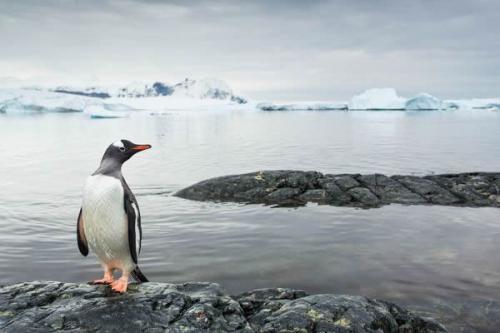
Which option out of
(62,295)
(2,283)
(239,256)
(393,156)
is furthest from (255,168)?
(62,295)

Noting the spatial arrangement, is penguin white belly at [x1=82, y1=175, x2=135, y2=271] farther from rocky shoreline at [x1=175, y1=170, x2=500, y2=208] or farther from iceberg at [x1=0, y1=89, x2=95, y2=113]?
iceberg at [x1=0, y1=89, x2=95, y2=113]

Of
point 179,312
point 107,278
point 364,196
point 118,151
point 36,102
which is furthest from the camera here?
point 36,102

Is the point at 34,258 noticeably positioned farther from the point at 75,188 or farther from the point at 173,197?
the point at 75,188

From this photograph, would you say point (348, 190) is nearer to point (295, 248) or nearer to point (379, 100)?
point (295, 248)

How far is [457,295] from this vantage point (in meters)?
7.22

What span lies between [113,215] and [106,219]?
10 cm

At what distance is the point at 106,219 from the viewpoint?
5391 mm

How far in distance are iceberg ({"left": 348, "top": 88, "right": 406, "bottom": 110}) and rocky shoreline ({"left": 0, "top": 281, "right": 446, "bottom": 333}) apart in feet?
380

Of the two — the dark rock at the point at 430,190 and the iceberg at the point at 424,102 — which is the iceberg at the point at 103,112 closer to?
the dark rock at the point at 430,190

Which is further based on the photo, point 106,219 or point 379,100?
point 379,100

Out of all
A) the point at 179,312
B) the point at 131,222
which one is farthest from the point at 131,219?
the point at 179,312

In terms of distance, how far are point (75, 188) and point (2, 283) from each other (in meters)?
11.5

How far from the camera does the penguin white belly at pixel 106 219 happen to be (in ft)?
17.5

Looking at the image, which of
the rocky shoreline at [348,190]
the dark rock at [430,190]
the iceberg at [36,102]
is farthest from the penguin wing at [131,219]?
the iceberg at [36,102]
